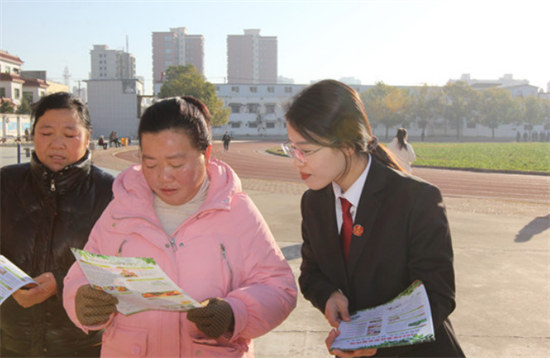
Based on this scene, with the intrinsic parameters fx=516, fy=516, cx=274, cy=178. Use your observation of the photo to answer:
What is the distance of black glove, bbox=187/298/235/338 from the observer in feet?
6.18

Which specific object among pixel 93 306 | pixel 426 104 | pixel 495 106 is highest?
pixel 426 104

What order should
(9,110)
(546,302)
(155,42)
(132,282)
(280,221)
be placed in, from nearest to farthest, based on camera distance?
(132,282) < (546,302) < (280,221) < (9,110) < (155,42)

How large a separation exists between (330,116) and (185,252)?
81 centimetres

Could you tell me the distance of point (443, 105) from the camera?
260 ft

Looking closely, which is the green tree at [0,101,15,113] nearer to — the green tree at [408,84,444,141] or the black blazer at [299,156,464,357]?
the green tree at [408,84,444,141]

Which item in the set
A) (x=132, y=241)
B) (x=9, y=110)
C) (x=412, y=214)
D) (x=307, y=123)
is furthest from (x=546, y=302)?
(x=9, y=110)

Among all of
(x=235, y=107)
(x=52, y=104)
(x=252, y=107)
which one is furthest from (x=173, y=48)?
(x=52, y=104)

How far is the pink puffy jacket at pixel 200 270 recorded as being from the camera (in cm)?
209

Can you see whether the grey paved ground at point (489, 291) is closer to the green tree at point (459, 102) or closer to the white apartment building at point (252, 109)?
the green tree at point (459, 102)

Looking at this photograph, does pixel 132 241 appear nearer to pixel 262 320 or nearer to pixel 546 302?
pixel 262 320

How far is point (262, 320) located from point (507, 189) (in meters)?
17.2

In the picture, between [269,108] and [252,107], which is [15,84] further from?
[269,108]

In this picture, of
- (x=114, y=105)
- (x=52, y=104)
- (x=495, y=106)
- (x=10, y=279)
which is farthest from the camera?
(x=495, y=106)

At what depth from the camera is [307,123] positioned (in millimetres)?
2156
